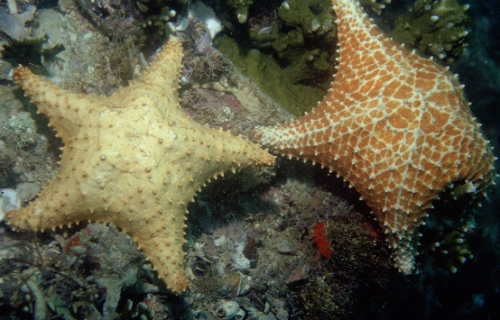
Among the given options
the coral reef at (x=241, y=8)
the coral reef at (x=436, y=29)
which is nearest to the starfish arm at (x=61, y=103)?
the coral reef at (x=241, y=8)

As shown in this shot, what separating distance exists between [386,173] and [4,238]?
511cm

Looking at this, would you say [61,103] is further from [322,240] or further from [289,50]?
[322,240]

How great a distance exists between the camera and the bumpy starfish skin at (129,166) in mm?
3322

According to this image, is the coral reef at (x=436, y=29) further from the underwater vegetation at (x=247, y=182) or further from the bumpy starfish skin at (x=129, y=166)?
Answer: the bumpy starfish skin at (x=129, y=166)

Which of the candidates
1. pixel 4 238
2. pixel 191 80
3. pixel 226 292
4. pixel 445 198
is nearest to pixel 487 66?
pixel 445 198

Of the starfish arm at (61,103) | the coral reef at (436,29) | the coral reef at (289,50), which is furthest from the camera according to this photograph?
the coral reef at (436,29)

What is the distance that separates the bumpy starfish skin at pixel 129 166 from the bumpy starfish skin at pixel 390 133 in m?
1.30

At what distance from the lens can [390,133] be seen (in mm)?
4051

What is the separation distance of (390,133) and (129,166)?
135 inches

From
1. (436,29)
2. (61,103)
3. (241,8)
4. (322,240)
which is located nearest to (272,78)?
(241,8)

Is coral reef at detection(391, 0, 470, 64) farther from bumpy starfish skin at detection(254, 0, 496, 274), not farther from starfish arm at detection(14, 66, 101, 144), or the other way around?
starfish arm at detection(14, 66, 101, 144)

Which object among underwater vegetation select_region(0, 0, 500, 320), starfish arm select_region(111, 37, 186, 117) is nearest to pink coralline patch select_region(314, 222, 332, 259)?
underwater vegetation select_region(0, 0, 500, 320)

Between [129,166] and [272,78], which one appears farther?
A: [272,78]

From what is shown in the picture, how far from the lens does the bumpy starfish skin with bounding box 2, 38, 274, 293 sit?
3.32 metres
